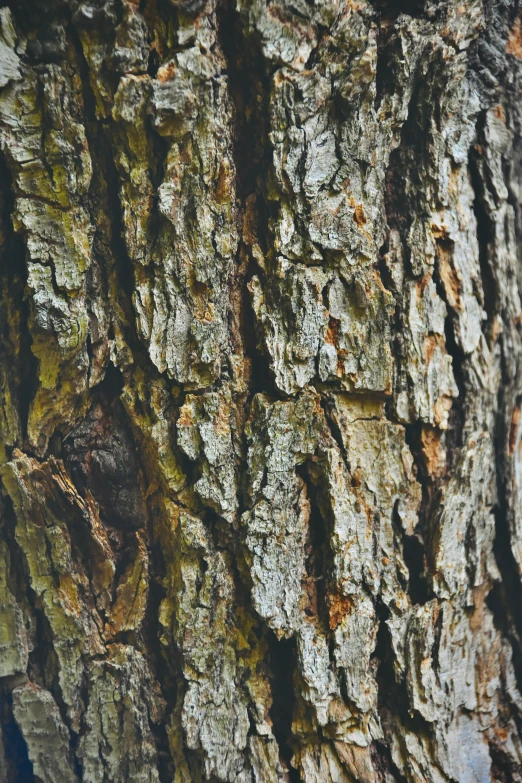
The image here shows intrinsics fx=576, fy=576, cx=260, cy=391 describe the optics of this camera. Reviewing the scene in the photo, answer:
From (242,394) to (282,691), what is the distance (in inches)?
29.9

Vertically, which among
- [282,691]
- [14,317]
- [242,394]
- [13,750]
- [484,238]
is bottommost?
[13,750]

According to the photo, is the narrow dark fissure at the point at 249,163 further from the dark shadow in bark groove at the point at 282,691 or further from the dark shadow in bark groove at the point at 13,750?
the dark shadow in bark groove at the point at 13,750

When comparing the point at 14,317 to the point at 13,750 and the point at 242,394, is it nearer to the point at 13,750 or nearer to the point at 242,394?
the point at 242,394

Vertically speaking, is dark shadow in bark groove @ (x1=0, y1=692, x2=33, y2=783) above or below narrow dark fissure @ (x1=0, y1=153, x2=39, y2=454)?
below

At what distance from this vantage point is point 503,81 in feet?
5.25

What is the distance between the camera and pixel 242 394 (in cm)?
145

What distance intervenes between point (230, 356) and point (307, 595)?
0.62 m

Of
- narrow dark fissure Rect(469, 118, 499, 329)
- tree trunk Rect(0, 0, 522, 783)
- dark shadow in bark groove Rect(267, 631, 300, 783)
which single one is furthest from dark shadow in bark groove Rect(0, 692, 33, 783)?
narrow dark fissure Rect(469, 118, 499, 329)

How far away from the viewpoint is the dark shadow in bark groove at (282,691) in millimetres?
1438

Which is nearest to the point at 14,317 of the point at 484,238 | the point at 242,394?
the point at 242,394

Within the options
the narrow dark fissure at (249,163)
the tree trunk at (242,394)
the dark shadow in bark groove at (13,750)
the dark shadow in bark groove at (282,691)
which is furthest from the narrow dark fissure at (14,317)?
the dark shadow in bark groove at (282,691)

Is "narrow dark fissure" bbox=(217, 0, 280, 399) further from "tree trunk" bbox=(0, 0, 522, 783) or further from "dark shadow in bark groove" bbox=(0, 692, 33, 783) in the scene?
"dark shadow in bark groove" bbox=(0, 692, 33, 783)

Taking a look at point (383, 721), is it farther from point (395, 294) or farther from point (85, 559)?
point (395, 294)

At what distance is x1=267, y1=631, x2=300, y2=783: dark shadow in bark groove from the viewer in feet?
4.72
